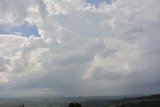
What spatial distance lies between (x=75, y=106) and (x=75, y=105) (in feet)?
1.24

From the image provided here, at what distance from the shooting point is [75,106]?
Result: 12375cm

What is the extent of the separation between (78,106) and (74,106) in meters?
1.65

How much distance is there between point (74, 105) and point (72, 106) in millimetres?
914

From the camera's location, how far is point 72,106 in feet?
406

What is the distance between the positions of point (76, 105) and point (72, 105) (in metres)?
1.54

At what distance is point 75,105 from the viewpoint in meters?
124

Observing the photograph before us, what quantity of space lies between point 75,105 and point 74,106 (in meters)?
0.55

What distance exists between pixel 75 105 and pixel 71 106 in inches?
62.2

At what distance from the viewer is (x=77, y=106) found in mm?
124125

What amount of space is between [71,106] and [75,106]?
153cm

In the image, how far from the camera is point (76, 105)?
407 feet

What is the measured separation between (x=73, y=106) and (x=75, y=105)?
33.7 inches

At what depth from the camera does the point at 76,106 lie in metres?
124

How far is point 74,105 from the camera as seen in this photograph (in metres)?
124
